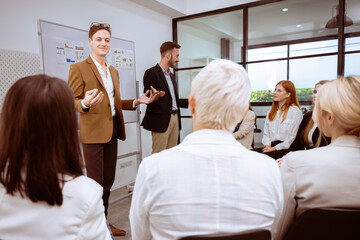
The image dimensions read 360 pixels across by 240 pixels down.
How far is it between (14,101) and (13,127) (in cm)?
7

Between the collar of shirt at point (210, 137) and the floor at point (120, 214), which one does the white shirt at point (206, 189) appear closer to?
the collar of shirt at point (210, 137)

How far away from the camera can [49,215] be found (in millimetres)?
680

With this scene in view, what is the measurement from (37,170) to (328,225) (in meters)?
0.89

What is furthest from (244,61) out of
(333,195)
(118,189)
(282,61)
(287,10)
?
(333,195)

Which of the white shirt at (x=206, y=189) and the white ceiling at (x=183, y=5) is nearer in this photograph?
the white shirt at (x=206, y=189)

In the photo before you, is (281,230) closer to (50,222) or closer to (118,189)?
(50,222)

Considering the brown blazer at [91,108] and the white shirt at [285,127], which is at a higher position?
the brown blazer at [91,108]

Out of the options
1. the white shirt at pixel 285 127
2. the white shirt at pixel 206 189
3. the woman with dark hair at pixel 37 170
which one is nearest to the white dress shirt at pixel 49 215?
the woman with dark hair at pixel 37 170

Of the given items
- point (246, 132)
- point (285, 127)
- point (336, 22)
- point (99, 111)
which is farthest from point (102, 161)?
point (336, 22)

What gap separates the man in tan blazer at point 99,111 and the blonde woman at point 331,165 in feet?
4.72

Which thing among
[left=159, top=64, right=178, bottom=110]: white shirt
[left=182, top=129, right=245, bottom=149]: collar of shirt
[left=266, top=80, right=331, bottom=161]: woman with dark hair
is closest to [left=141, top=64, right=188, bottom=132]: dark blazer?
[left=159, top=64, right=178, bottom=110]: white shirt

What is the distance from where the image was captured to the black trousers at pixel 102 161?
2.02 meters

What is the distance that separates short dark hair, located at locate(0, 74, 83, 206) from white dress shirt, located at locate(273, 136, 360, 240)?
736 mm

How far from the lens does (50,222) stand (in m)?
0.68
